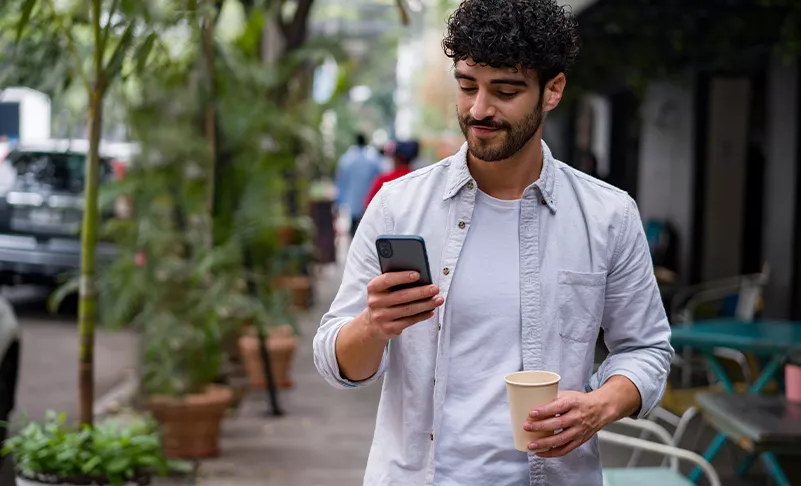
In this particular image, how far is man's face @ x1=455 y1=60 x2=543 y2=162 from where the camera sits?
2.38 meters

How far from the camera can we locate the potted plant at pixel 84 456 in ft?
15.1

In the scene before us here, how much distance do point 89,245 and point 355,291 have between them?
8.30ft

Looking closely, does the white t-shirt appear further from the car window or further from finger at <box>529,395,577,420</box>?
the car window

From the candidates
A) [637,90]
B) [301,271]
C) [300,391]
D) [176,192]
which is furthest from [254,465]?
[301,271]

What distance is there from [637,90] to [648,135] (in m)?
2.72

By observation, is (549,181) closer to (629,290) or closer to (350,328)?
(629,290)

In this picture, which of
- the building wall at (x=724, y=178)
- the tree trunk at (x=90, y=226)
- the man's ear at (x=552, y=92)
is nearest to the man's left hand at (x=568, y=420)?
the man's ear at (x=552, y=92)

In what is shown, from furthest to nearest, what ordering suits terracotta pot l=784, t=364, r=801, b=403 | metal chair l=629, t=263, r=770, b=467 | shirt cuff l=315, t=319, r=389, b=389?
1. metal chair l=629, t=263, r=770, b=467
2. terracotta pot l=784, t=364, r=801, b=403
3. shirt cuff l=315, t=319, r=389, b=389

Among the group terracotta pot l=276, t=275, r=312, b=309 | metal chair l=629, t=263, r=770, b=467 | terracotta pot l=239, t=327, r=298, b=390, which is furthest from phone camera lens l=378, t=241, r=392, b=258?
terracotta pot l=276, t=275, r=312, b=309

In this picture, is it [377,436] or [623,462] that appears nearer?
[377,436]

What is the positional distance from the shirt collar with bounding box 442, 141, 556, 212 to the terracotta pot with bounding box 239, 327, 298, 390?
22.6 ft

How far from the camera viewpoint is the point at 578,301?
98.4 inches

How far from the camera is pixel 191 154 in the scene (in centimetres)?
757

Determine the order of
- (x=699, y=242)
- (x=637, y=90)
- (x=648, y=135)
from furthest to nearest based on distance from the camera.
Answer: (x=648, y=135)
(x=699, y=242)
(x=637, y=90)
